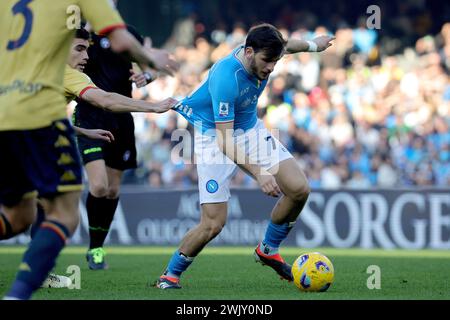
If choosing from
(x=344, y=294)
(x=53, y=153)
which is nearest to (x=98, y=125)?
(x=344, y=294)

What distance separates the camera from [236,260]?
461 inches

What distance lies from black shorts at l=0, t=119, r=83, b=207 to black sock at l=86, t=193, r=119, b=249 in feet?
14.4

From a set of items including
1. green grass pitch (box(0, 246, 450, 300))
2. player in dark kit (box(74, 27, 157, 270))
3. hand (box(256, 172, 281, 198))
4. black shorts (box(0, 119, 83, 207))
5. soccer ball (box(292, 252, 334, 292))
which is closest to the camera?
black shorts (box(0, 119, 83, 207))

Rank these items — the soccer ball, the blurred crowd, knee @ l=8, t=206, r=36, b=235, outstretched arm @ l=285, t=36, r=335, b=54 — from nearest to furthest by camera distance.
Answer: knee @ l=8, t=206, r=36, b=235 < the soccer ball < outstretched arm @ l=285, t=36, r=335, b=54 < the blurred crowd

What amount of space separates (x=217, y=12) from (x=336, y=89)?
4.57 m

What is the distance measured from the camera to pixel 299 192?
818 cm

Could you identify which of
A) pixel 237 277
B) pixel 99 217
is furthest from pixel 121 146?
pixel 237 277

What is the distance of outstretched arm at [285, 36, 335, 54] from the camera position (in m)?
8.90

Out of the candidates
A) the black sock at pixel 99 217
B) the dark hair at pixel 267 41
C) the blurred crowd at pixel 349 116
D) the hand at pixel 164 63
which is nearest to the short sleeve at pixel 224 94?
the dark hair at pixel 267 41

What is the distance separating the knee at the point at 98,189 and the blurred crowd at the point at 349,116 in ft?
19.2

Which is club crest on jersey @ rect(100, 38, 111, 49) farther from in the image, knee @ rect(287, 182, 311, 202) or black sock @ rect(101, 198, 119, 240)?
knee @ rect(287, 182, 311, 202)

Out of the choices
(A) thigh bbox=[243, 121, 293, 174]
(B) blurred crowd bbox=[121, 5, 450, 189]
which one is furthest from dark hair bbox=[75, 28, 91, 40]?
(B) blurred crowd bbox=[121, 5, 450, 189]

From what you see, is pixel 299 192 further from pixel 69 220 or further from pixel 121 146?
pixel 121 146

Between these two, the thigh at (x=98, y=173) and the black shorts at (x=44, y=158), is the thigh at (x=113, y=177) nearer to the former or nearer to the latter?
the thigh at (x=98, y=173)
